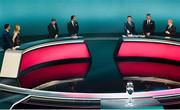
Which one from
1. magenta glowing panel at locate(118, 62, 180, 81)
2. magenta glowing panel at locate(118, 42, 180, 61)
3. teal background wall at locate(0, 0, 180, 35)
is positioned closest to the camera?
magenta glowing panel at locate(118, 62, 180, 81)

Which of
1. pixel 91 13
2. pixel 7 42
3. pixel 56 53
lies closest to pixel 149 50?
pixel 56 53

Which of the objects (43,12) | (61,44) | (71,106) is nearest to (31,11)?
(43,12)

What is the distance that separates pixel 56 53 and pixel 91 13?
540cm

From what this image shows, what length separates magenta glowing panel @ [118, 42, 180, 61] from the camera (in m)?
8.27

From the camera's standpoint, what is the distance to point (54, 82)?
7.23 m

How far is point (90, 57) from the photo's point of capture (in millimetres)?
9047

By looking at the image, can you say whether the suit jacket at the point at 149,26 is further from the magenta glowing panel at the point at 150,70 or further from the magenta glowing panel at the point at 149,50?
the magenta glowing panel at the point at 150,70

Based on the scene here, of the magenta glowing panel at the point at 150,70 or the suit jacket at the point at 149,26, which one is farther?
the suit jacket at the point at 149,26

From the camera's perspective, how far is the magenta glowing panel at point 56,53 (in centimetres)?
769

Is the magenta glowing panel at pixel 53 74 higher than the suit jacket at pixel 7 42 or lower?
lower

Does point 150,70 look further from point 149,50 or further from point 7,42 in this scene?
point 7,42

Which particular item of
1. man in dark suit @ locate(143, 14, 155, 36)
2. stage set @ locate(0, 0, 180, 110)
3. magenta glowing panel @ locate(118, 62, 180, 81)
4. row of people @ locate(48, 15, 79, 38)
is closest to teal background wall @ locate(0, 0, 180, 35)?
stage set @ locate(0, 0, 180, 110)

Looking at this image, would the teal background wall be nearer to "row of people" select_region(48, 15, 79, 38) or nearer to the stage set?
the stage set

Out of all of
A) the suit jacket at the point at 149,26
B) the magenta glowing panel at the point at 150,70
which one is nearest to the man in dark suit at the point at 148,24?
the suit jacket at the point at 149,26
